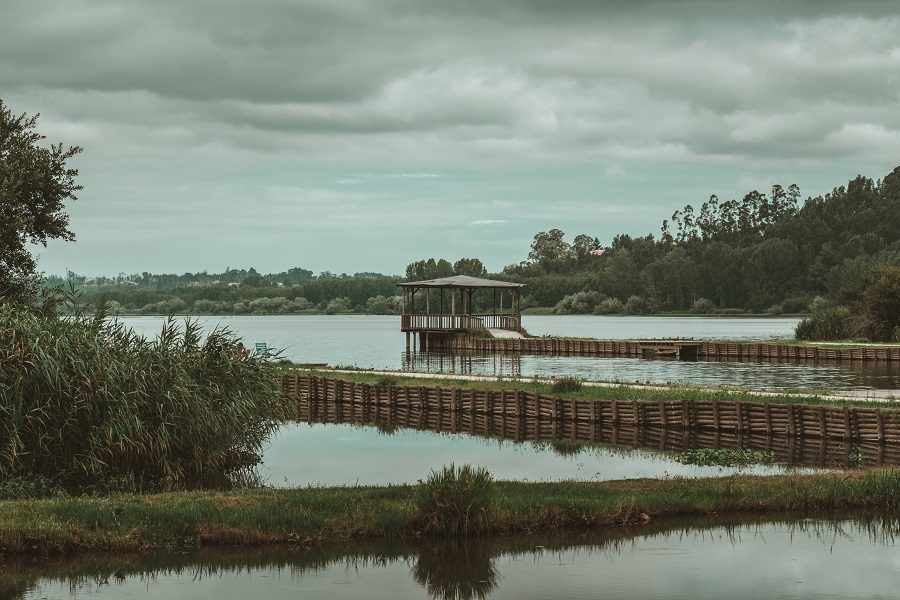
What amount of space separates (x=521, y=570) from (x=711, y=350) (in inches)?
2586

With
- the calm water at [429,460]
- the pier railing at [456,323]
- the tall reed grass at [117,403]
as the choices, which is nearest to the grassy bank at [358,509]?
the tall reed grass at [117,403]

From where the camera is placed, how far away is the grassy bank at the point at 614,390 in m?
35.0

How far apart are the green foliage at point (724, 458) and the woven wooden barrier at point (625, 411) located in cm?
302

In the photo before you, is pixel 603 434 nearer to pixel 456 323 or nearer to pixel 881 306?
pixel 881 306

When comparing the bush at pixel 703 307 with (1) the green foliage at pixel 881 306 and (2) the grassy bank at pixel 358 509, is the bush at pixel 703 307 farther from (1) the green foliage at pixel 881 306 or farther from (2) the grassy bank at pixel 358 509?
(2) the grassy bank at pixel 358 509

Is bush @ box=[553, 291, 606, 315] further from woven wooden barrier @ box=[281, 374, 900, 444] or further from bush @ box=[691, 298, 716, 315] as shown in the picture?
woven wooden barrier @ box=[281, 374, 900, 444]

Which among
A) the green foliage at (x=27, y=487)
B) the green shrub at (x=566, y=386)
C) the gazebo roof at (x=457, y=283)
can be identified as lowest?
the green foliage at (x=27, y=487)

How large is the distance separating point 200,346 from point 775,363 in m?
51.1

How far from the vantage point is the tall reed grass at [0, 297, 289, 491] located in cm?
2197

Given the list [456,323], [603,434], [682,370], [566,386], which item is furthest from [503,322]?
[603,434]

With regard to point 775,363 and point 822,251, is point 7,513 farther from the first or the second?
point 822,251

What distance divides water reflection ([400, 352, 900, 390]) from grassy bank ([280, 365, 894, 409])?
5236 mm

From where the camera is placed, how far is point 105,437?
2261 centimetres

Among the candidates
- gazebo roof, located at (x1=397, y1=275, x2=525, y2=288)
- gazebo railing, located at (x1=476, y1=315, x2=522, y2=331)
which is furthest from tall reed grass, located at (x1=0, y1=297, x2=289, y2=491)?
gazebo railing, located at (x1=476, y1=315, x2=522, y2=331)
